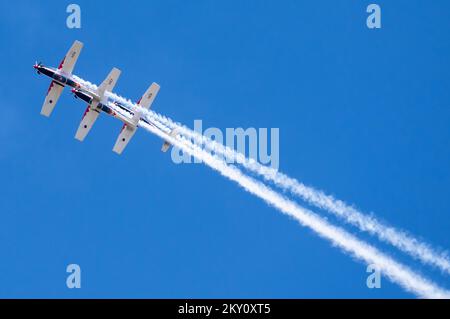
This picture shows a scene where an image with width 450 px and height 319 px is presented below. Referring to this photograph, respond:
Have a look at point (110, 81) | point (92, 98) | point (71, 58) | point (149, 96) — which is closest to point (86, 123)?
point (92, 98)

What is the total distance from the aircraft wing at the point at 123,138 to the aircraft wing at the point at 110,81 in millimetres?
3257

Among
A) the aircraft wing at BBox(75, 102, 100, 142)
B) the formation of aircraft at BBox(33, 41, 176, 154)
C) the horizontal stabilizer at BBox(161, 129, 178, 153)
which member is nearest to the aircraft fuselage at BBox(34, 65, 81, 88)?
the formation of aircraft at BBox(33, 41, 176, 154)

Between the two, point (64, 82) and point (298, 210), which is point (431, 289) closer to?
point (298, 210)

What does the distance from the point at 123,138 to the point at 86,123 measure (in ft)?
8.55

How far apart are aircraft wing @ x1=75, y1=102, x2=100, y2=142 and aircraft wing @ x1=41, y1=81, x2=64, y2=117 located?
2.13 m

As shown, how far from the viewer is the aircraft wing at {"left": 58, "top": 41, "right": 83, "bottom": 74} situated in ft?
195

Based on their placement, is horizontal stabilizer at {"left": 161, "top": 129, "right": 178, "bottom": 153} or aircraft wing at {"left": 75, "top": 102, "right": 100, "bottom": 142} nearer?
horizontal stabilizer at {"left": 161, "top": 129, "right": 178, "bottom": 153}

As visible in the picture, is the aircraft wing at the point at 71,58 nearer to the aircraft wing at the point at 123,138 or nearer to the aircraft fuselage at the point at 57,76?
the aircraft fuselage at the point at 57,76

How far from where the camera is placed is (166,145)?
203 ft

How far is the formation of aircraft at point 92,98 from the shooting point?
60.0 metres

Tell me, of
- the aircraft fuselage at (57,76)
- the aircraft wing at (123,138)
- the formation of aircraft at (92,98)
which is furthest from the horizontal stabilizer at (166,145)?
the aircraft fuselage at (57,76)

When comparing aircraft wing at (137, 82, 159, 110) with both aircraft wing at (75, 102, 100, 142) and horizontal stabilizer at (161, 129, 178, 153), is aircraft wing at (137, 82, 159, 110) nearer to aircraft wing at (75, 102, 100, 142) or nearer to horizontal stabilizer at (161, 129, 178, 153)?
horizontal stabilizer at (161, 129, 178, 153)

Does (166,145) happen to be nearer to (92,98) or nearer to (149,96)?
(149,96)

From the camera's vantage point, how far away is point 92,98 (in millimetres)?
60906
